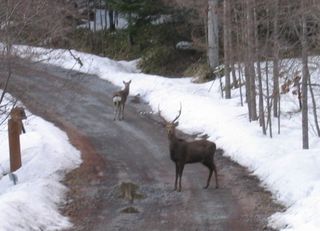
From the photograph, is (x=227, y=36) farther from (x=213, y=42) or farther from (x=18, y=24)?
(x=18, y=24)

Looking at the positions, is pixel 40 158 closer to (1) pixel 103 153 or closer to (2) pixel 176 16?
(1) pixel 103 153

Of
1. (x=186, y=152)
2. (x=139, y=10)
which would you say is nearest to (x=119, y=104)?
(x=186, y=152)

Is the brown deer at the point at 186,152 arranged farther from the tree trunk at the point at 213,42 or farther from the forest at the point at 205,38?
the tree trunk at the point at 213,42

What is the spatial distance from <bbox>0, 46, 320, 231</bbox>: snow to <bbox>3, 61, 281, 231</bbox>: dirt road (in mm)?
402

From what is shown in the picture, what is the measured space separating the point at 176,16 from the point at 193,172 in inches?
909

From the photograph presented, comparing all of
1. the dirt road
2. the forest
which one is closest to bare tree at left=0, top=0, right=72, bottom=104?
the forest

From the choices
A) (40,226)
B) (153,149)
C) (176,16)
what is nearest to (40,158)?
(153,149)

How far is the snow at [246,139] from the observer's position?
12414 mm

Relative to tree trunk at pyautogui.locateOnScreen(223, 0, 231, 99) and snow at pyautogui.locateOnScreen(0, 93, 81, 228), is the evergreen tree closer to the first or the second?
tree trunk at pyautogui.locateOnScreen(223, 0, 231, 99)

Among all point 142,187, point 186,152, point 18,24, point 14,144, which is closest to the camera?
point 18,24

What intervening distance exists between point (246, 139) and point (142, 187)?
465 centimetres

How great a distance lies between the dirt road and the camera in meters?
12.1

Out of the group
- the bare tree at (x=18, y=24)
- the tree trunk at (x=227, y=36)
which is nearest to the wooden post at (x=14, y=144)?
the bare tree at (x=18, y=24)

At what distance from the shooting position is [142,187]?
48.6 ft
